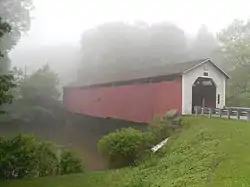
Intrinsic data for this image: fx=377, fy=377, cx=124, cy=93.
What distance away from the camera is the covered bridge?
71.8ft

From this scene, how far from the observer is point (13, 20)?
3503 cm

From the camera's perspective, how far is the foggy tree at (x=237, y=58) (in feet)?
95.6

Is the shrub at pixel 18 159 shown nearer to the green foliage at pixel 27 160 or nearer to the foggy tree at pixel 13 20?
the green foliage at pixel 27 160

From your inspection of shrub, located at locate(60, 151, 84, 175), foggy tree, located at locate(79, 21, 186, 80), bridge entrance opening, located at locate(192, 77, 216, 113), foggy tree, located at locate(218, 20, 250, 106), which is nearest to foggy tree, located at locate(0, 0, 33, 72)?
foggy tree, located at locate(79, 21, 186, 80)

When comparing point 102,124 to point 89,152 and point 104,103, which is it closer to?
point 104,103

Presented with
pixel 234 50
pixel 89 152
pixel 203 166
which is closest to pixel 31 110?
pixel 89 152

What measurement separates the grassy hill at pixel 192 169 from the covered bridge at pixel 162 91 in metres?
7.89

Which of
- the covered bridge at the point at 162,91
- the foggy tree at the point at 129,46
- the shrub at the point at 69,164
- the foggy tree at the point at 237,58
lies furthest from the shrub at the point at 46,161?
the foggy tree at the point at 129,46

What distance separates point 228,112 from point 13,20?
938 inches

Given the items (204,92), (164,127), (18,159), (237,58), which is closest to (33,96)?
(204,92)

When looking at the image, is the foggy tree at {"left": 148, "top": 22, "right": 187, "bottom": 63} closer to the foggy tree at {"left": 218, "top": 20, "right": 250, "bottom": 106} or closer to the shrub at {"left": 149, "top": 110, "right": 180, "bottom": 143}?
the foggy tree at {"left": 218, "top": 20, "right": 250, "bottom": 106}

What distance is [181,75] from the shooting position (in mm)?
21578

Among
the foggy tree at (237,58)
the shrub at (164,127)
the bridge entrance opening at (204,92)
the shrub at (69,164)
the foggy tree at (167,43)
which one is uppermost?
the foggy tree at (167,43)

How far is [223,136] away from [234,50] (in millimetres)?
18801
